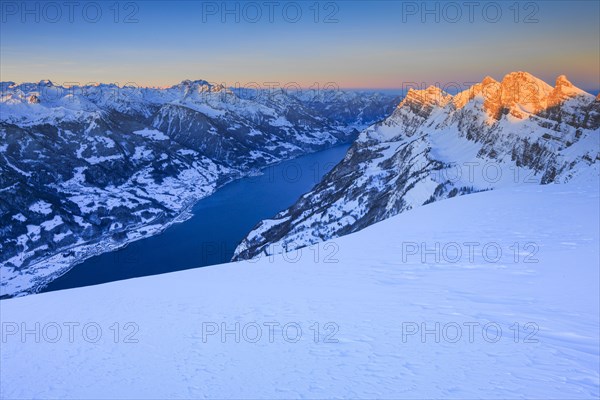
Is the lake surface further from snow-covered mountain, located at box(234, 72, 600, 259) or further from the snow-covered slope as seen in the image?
the snow-covered slope

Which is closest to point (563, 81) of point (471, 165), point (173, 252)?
point (471, 165)

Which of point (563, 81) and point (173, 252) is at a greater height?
point (563, 81)

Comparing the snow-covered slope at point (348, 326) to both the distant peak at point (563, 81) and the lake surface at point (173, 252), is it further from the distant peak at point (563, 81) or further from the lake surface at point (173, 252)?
the distant peak at point (563, 81)

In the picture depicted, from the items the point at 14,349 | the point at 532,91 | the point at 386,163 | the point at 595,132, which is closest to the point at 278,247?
the point at 386,163

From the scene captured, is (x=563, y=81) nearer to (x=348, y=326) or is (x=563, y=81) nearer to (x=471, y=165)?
(x=471, y=165)

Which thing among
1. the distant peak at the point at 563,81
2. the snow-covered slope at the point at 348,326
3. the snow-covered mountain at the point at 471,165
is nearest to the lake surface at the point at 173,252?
the snow-covered mountain at the point at 471,165

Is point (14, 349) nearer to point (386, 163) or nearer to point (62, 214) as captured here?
point (386, 163)

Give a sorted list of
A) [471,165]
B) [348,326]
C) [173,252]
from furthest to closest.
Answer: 1. [173,252]
2. [471,165]
3. [348,326]
